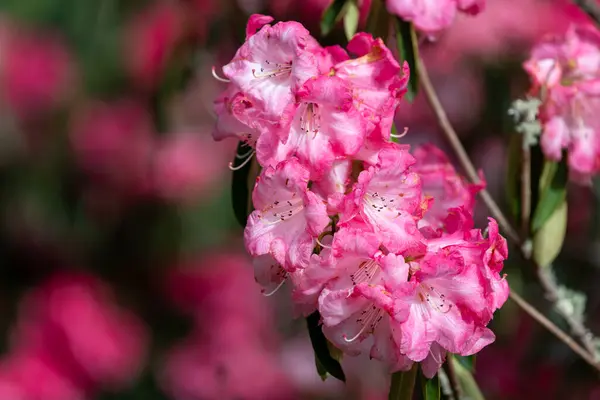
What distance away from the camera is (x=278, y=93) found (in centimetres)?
79

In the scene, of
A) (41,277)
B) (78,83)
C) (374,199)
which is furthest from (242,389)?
(374,199)

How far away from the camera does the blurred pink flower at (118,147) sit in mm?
2463

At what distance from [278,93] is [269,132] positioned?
35mm

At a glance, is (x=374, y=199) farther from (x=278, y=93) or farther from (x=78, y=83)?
(x=78, y=83)

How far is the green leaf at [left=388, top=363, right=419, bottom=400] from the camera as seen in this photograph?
84 centimetres

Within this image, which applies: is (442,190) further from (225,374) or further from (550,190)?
(225,374)

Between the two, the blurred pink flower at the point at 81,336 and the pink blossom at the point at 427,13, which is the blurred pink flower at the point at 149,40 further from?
the pink blossom at the point at 427,13

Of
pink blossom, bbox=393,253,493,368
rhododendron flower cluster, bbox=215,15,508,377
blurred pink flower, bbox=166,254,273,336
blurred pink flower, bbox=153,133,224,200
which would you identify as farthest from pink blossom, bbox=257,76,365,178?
blurred pink flower, bbox=153,133,224,200

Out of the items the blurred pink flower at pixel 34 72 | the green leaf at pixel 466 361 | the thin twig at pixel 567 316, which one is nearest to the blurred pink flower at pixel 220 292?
the blurred pink flower at pixel 34 72

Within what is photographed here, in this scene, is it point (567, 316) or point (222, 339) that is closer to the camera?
point (567, 316)

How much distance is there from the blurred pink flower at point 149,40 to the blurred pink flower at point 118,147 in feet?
0.33

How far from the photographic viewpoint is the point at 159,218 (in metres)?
2.44

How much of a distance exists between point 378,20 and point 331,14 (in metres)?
0.05

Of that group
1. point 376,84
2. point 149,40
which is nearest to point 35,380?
point 149,40
